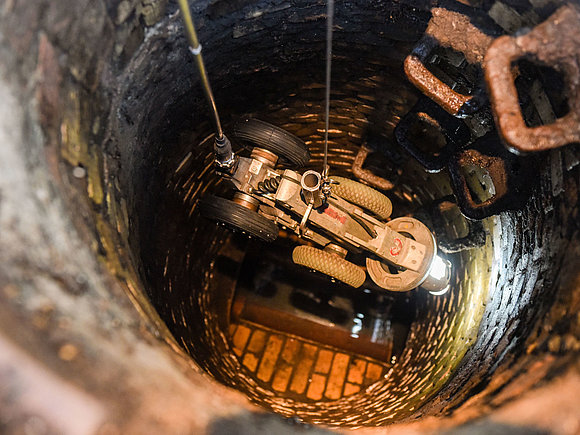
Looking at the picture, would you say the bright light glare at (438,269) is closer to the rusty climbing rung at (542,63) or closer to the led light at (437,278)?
the led light at (437,278)

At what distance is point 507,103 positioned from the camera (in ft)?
6.38

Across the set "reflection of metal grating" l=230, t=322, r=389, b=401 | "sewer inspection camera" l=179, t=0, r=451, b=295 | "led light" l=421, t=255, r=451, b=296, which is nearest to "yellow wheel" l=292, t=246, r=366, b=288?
"sewer inspection camera" l=179, t=0, r=451, b=295

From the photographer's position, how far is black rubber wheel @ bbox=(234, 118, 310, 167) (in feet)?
9.17

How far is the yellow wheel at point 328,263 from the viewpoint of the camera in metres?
2.94

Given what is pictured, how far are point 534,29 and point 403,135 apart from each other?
4.10 feet

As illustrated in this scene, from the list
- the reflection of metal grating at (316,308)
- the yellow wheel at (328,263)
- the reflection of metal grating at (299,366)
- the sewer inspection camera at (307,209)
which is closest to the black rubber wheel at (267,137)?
the sewer inspection camera at (307,209)

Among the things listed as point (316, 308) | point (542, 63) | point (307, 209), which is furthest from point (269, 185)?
point (316, 308)

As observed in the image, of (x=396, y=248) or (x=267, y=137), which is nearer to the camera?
(x=267, y=137)

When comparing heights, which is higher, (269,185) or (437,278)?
(437,278)

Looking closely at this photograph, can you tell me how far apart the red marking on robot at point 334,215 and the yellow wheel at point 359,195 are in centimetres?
17

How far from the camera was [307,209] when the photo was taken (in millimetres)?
2814

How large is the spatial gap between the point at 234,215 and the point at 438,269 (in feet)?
5.55

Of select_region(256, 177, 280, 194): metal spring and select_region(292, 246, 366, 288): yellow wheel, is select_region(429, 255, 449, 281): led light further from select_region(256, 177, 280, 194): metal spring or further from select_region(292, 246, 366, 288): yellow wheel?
select_region(256, 177, 280, 194): metal spring

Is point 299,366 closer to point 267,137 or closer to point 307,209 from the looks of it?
point 307,209
